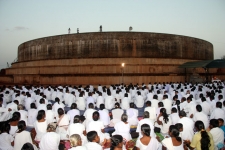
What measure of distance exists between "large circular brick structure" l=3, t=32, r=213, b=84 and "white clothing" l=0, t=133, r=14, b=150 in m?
17.5

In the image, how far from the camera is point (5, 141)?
4809 millimetres

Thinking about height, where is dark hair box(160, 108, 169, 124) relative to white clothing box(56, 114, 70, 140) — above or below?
above

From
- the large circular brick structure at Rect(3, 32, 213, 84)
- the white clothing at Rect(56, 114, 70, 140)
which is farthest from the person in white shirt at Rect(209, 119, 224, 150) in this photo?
the large circular brick structure at Rect(3, 32, 213, 84)

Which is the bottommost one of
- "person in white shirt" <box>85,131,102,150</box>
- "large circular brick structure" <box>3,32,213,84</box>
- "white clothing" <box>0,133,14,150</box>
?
"white clothing" <box>0,133,14,150</box>

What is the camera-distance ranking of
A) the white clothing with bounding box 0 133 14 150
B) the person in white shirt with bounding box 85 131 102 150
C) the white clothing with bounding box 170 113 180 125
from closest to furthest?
the person in white shirt with bounding box 85 131 102 150
the white clothing with bounding box 0 133 14 150
the white clothing with bounding box 170 113 180 125

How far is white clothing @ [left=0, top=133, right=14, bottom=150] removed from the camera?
15.6 feet

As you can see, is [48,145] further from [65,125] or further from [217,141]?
[217,141]

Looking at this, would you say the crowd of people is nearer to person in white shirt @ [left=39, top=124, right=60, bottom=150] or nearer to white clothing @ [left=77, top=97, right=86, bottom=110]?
person in white shirt @ [left=39, top=124, right=60, bottom=150]

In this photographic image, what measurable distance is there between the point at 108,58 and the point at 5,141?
19.7m

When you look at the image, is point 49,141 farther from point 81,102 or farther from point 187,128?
point 81,102

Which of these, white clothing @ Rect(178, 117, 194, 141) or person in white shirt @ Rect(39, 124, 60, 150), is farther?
white clothing @ Rect(178, 117, 194, 141)

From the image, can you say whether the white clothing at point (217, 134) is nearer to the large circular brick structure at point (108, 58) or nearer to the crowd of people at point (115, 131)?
the crowd of people at point (115, 131)

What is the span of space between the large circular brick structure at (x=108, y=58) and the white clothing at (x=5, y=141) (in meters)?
17.5

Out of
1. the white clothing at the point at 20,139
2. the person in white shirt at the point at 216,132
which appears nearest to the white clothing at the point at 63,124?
the white clothing at the point at 20,139
